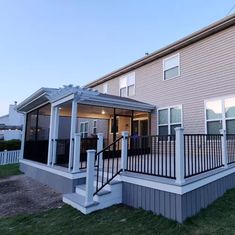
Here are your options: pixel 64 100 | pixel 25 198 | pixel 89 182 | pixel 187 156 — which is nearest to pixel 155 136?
pixel 187 156

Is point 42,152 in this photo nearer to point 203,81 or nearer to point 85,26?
point 203,81

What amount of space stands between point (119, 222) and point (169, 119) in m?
6.81

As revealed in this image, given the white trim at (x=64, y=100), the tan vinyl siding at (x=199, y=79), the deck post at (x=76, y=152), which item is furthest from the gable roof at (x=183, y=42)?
the deck post at (x=76, y=152)

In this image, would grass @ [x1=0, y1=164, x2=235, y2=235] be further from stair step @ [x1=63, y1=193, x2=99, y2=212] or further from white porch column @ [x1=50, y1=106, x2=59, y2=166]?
white porch column @ [x1=50, y1=106, x2=59, y2=166]

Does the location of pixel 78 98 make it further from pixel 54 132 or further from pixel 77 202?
pixel 77 202

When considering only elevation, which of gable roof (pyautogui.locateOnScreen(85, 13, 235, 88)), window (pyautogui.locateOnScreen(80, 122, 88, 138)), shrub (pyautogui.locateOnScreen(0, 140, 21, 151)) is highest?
gable roof (pyautogui.locateOnScreen(85, 13, 235, 88))

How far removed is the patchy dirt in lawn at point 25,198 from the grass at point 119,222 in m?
0.59

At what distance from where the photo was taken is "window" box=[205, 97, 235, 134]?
7933 millimetres

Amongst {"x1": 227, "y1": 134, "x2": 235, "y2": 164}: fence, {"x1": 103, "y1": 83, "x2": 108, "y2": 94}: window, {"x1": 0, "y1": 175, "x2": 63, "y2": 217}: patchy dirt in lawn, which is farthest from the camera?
{"x1": 103, "y1": 83, "x2": 108, "y2": 94}: window

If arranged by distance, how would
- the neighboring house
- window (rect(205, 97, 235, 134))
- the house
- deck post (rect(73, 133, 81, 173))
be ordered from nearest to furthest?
the house
deck post (rect(73, 133, 81, 173))
window (rect(205, 97, 235, 134))
the neighboring house

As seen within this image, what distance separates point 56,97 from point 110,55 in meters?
14.5

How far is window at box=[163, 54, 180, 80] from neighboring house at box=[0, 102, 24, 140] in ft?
Result: 66.2

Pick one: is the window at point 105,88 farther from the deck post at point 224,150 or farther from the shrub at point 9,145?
the deck post at point 224,150

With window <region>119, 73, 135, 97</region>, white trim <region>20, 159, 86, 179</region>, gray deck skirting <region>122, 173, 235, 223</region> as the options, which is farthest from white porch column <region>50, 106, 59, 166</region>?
window <region>119, 73, 135, 97</region>
